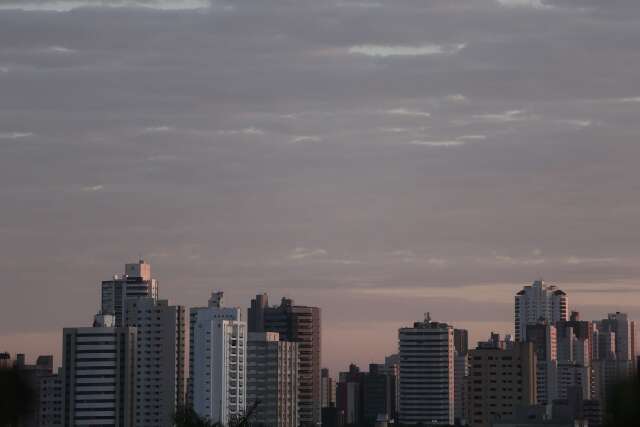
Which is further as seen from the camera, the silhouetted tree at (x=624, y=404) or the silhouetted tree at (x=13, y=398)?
the silhouetted tree at (x=13, y=398)

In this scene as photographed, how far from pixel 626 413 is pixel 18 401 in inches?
567

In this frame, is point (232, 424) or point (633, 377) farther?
point (232, 424)

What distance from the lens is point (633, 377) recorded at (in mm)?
34062

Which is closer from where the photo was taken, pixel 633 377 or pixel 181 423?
pixel 633 377

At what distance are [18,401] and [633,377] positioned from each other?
14.3 meters

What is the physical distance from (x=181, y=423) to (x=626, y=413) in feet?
37.3

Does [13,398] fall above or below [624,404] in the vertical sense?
above

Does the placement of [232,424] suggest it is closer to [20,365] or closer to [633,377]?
[20,365]

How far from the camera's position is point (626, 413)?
109 ft

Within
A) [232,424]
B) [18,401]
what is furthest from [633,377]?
[18,401]

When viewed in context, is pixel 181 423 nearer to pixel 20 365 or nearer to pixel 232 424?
pixel 232 424

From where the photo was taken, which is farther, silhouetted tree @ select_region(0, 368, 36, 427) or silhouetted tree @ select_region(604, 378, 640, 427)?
silhouetted tree @ select_region(0, 368, 36, 427)

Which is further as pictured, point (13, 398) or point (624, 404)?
point (13, 398)

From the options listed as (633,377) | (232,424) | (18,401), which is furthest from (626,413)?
(18,401)
